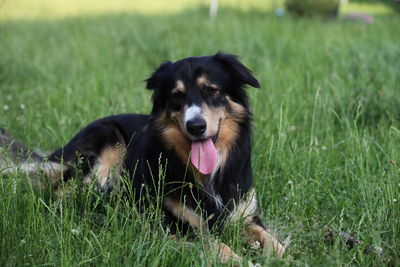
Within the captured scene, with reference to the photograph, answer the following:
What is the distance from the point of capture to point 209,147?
3.27m

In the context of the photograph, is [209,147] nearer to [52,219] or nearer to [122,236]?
[122,236]

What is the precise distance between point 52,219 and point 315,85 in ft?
12.6

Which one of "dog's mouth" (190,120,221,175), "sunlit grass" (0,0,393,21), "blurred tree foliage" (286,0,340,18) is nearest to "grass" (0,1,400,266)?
"dog's mouth" (190,120,221,175)

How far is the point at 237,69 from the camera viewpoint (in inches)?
136

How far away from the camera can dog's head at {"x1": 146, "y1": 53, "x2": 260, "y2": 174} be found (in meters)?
3.21

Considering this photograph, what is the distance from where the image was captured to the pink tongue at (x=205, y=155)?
327 centimetres

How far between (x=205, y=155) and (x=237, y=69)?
603 millimetres

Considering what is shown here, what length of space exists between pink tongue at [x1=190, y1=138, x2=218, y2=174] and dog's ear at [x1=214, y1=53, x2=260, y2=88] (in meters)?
0.48

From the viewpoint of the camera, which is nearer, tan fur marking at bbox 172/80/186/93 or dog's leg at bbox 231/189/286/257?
dog's leg at bbox 231/189/286/257

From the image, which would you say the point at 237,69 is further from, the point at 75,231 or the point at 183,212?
the point at 75,231

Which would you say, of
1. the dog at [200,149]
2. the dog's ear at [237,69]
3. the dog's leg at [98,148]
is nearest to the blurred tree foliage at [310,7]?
the dog's leg at [98,148]

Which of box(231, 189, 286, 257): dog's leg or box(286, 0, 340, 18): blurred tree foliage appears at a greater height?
box(286, 0, 340, 18): blurred tree foliage

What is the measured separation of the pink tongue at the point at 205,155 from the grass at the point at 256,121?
466mm

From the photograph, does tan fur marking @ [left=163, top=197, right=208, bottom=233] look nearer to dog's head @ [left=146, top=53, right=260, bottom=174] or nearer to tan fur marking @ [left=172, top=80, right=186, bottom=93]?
dog's head @ [left=146, top=53, right=260, bottom=174]
